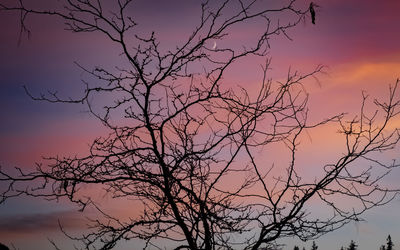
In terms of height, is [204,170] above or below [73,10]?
below

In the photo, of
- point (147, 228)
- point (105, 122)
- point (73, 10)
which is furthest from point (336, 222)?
point (73, 10)

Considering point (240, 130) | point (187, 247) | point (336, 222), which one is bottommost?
point (187, 247)

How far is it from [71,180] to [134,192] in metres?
1.04

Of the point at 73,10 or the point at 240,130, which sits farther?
the point at 240,130

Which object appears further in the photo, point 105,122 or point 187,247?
point 105,122

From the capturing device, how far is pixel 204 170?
21.4ft

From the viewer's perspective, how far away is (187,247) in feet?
19.4

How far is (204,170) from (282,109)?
1350 millimetres

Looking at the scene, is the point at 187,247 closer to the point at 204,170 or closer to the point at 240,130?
the point at 204,170

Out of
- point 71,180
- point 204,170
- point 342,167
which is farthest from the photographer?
point 204,170

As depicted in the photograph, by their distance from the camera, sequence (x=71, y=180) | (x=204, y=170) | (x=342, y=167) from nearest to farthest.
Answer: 1. (x=71, y=180)
2. (x=342, y=167)
3. (x=204, y=170)

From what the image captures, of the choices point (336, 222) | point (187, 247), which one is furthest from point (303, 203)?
point (187, 247)

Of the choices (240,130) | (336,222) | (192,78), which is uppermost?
(192,78)

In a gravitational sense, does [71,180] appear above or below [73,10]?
below
